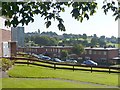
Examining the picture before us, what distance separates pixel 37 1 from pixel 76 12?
791mm

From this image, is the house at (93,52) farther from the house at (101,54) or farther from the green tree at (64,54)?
the green tree at (64,54)

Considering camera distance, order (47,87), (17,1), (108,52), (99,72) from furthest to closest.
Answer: (108,52)
(99,72)
(47,87)
(17,1)

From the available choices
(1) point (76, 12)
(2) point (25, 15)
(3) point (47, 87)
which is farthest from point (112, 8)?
(3) point (47, 87)

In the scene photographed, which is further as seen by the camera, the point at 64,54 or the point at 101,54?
the point at 101,54

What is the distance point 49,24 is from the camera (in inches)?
229

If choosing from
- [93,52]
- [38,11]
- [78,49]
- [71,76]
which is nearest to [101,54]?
[93,52]

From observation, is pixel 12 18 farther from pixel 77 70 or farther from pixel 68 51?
pixel 68 51

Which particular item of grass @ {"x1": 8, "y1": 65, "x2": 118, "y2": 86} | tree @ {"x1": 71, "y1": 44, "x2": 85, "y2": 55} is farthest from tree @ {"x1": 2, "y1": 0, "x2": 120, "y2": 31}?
tree @ {"x1": 71, "y1": 44, "x2": 85, "y2": 55}

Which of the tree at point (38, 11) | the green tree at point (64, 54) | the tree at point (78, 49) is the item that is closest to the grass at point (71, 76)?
the tree at point (38, 11)

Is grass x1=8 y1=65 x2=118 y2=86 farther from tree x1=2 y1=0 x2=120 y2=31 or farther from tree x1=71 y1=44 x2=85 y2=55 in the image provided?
tree x1=71 y1=44 x2=85 y2=55

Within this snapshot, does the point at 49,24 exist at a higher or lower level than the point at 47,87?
higher

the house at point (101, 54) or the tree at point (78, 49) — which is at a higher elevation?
the tree at point (78, 49)

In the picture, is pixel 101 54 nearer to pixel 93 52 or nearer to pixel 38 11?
pixel 93 52

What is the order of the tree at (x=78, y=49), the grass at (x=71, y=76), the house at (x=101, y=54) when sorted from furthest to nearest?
1. the house at (x=101, y=54)
2. the tree at (x=78, y=49)
3. the grass at (x=71, y=76)
